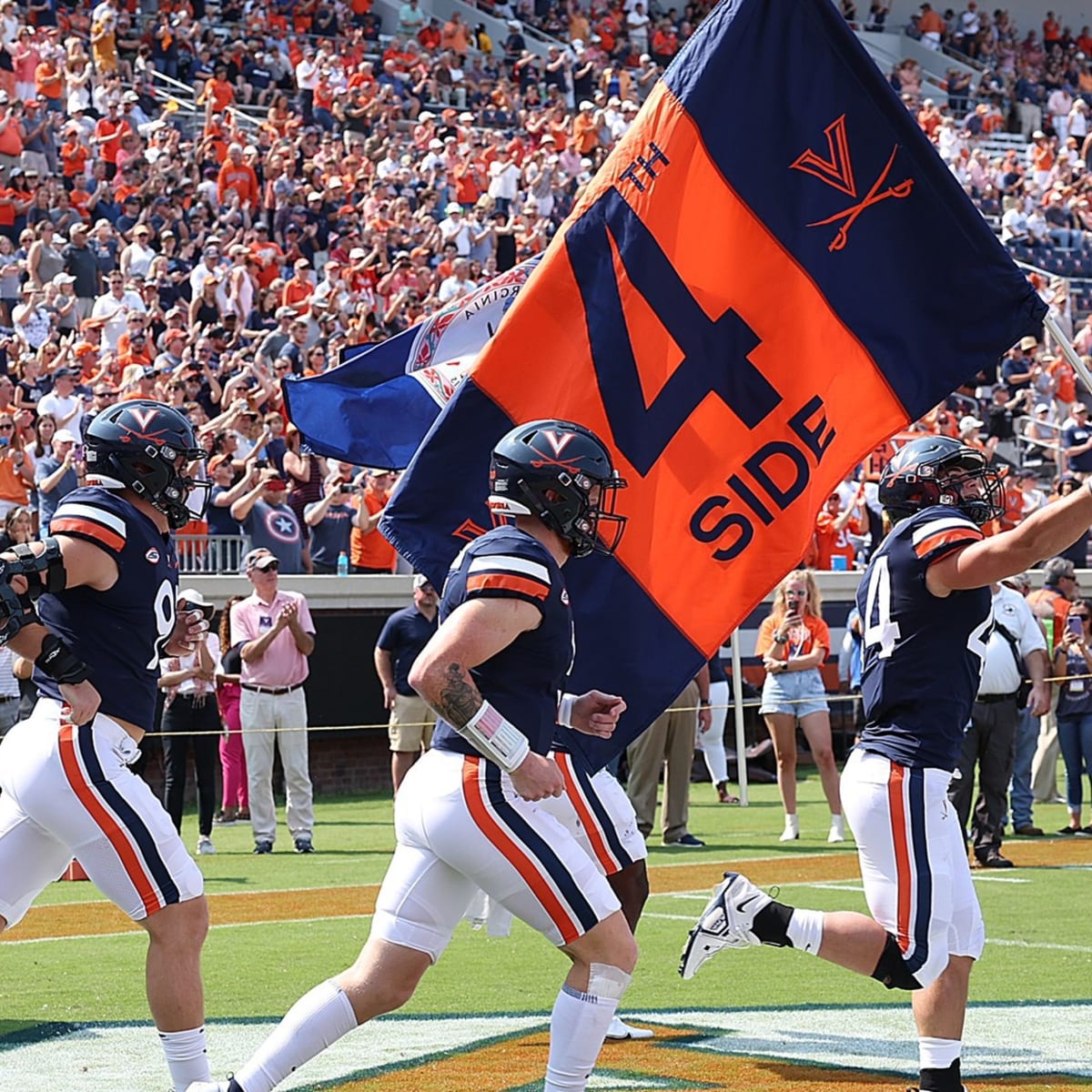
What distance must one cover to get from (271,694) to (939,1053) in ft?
29.4

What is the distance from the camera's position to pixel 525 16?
34969mm

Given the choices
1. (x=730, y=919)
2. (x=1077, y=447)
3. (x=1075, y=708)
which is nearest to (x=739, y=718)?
(x=1075, y=708)

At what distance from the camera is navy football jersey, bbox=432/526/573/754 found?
504cm

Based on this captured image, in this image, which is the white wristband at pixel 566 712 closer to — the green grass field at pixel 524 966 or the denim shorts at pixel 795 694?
the green grass field at pixel 524 966

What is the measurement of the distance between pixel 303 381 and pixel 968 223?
156 inches

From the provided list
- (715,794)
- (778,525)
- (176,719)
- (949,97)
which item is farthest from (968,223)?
(949,97)

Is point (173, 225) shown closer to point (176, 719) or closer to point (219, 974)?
point (176, 719)

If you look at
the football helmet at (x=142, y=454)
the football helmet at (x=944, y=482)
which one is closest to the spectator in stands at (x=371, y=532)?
the football helmet at (x=142, y=454)

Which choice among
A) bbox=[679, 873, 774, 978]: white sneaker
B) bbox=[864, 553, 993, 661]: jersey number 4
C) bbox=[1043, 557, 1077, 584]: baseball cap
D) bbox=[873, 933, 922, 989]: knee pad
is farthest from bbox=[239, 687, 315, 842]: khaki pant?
bbox=[873, 933, 922, 989]: knee pad

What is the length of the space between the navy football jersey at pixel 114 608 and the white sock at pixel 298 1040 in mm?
1246

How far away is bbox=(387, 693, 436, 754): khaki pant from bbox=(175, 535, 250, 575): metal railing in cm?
255

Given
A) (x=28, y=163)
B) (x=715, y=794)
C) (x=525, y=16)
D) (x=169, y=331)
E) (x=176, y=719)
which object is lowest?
(x=715, y=794)

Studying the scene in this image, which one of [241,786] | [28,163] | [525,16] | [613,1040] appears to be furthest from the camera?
[525,16]

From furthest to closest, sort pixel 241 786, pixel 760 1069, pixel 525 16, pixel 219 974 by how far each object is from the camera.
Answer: pixel 525 16 → pixel 241 786 → pixel 219 974 → pixel 760 1069
